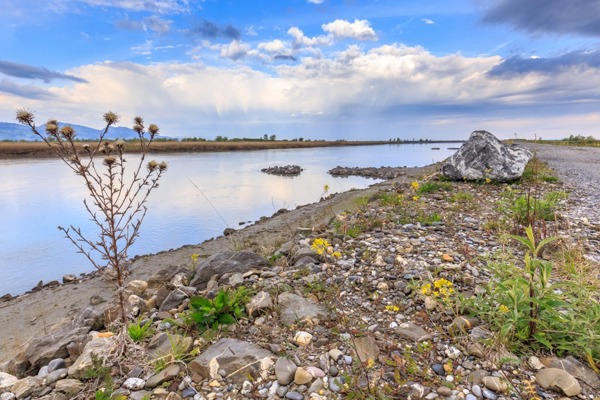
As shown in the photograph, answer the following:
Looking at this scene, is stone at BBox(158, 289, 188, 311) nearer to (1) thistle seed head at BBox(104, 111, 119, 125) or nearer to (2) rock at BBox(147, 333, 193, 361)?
(2) rock at BBox(147, 333, 193, 361)

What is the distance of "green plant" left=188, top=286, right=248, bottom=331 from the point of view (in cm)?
337

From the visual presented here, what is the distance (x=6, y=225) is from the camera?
1288 cm

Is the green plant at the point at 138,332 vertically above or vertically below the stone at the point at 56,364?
above

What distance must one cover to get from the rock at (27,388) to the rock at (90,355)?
26 centimetres

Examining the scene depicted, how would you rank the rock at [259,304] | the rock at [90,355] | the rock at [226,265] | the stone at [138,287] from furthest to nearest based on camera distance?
the stone at [138,287] < the rock at [226,265] < the rock at [259,304] < the rock at [90,355]

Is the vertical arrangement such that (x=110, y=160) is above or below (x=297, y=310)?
above

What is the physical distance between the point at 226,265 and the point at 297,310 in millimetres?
1924

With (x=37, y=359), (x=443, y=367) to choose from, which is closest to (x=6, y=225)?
(x=37, y=359)

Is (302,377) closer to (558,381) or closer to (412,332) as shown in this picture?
(412,332)

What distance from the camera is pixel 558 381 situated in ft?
7.55

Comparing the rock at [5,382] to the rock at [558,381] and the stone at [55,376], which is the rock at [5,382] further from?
the rock at [558,381]

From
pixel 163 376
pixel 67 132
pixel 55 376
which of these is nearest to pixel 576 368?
pixel 163 376

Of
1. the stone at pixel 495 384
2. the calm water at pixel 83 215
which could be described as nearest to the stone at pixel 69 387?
the stone at pixel 495 384

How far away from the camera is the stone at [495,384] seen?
232 centimetres
